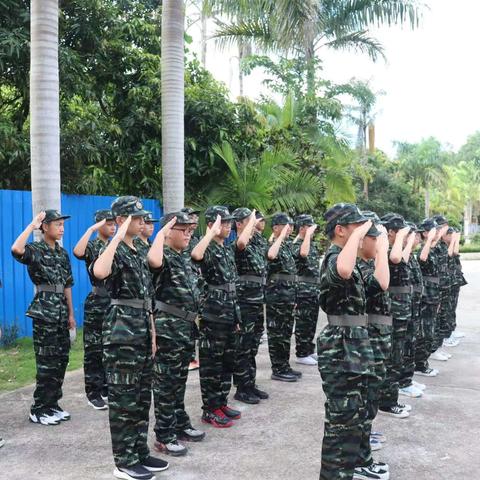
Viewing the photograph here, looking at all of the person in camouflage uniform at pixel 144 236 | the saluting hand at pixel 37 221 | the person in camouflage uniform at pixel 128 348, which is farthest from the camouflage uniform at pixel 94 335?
the person in camouflage uniform at pixel 128 348

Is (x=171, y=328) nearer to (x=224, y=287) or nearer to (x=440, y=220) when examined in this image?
(x=224, y=287)

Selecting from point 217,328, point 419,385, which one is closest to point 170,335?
point 217,328

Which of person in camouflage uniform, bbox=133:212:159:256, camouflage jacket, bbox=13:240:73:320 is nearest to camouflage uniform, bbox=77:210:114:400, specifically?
camouflage jacket, bbox=13:240:73:320

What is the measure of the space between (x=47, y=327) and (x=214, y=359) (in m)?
1.43

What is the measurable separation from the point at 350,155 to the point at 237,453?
9.15m

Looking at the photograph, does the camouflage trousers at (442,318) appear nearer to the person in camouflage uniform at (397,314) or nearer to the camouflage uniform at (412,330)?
the camouflage uniform at (412,330)

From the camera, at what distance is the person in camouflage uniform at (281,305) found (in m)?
6.09

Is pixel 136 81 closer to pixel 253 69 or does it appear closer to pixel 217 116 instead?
pixel 217 116

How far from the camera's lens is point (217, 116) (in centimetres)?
995

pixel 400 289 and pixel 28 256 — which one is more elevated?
pixel 28 256

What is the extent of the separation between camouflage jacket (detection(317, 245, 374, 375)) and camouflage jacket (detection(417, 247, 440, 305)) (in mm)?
3256

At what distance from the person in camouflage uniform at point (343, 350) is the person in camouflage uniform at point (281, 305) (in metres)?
2.65

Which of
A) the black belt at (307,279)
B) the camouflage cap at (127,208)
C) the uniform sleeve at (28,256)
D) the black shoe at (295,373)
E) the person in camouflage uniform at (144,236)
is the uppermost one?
the camouflage cap at (127,208)

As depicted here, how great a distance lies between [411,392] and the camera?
5.52 m
